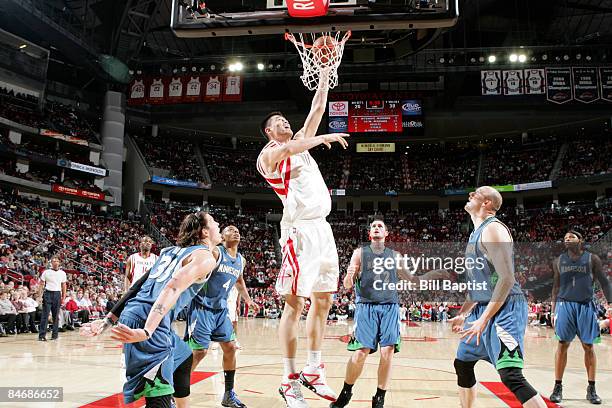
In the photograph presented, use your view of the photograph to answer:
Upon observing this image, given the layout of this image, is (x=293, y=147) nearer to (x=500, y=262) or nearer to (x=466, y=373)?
(x=500, y=262)

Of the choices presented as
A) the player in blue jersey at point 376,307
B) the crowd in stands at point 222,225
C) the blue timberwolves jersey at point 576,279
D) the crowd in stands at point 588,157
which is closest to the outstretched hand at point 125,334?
the player in blue jersey at point 376,307

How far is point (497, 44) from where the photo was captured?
105 ft

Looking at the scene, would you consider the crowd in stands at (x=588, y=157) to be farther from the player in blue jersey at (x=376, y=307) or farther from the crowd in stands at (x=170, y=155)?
the player in blue jersey at (x=376, y=307)

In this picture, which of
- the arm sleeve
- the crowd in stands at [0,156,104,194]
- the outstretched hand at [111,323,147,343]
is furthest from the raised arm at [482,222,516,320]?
the crowd in stands at [0,156,104,194]

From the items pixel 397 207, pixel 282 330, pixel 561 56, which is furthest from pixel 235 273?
pixel 397 207

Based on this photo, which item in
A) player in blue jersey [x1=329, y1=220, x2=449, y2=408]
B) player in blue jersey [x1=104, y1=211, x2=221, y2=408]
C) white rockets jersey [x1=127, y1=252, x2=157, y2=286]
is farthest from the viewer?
white rockets jersey [x1=127, y1=252, x2=157, y2=286]

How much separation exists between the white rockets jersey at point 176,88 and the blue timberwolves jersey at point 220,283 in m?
24.0

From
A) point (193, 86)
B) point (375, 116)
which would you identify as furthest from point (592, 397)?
point (193, 86)

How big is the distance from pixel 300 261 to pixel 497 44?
32.0 meters

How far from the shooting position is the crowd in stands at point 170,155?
35.2 m

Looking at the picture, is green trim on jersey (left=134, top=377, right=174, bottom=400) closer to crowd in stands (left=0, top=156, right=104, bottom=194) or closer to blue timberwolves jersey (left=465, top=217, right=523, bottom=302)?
blue timberwolves jersey (left=465, top=217, right=523, bottom=302)

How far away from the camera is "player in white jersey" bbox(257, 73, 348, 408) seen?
4.11 metres

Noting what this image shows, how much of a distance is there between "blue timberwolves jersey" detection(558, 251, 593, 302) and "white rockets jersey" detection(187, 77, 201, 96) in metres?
24.7

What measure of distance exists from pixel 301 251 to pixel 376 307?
5.17ft
